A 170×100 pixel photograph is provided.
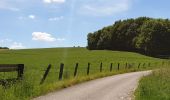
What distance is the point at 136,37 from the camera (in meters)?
140

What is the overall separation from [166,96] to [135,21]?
145 meters

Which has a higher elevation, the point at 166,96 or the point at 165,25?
the point at 165,25

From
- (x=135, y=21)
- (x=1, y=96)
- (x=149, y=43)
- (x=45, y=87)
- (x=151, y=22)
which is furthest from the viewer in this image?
(x=135, y=21)

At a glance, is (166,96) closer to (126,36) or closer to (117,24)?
(126,36)

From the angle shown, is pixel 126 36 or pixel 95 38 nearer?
pixel 126 36

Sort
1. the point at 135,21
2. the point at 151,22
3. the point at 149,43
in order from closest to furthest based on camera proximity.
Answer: the point at 149,43 → the point at 151,22 → the point at 135,21

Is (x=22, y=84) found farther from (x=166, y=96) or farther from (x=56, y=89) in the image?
(x=166, y=96)

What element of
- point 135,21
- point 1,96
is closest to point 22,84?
point 1,96

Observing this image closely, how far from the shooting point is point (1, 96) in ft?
44.5

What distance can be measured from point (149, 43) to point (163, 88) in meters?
107

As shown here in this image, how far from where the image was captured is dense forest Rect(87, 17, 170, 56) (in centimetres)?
12450

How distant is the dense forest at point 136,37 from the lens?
408ft

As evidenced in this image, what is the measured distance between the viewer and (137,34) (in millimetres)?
147375

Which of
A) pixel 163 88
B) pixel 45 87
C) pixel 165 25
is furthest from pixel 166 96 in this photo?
pixel 165 25
